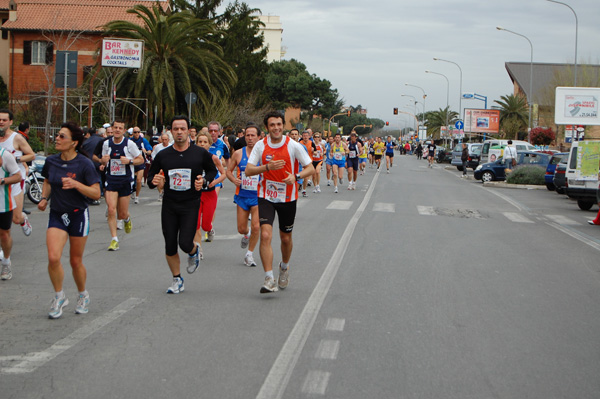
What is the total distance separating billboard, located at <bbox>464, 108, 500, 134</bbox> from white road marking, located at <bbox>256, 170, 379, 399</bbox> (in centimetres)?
6417

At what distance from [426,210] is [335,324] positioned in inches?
473

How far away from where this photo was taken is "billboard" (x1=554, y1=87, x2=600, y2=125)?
106ft

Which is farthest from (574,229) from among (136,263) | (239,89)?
(239,89)

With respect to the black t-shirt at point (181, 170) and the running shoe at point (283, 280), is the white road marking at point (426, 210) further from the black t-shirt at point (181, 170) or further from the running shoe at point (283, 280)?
the black t-shirt at point (181, 170)

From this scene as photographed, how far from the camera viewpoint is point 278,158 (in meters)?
7.91

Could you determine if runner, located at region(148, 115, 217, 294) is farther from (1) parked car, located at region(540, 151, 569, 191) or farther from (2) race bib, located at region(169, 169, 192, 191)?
(1) parked car, located at region(540, 151, 569, 191)

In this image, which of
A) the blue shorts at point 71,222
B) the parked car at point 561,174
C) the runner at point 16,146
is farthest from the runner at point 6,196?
the parked car at point 561,174

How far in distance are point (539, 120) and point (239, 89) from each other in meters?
27.2

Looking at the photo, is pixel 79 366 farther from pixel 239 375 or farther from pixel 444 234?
pixel 444 234

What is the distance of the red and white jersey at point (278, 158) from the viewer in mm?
7875

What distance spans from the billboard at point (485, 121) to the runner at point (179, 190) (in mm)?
66722

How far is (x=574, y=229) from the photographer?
16.0 m

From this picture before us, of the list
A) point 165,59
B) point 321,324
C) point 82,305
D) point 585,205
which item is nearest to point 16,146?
point 82,305

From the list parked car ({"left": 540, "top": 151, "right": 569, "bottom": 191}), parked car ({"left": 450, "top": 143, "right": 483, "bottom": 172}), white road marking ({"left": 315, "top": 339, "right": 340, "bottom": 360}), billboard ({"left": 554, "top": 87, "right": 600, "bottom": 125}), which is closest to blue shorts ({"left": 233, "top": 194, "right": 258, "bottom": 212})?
white road marking ({"left": 315, "top": 339, "right": 340, "bottom": 360})
